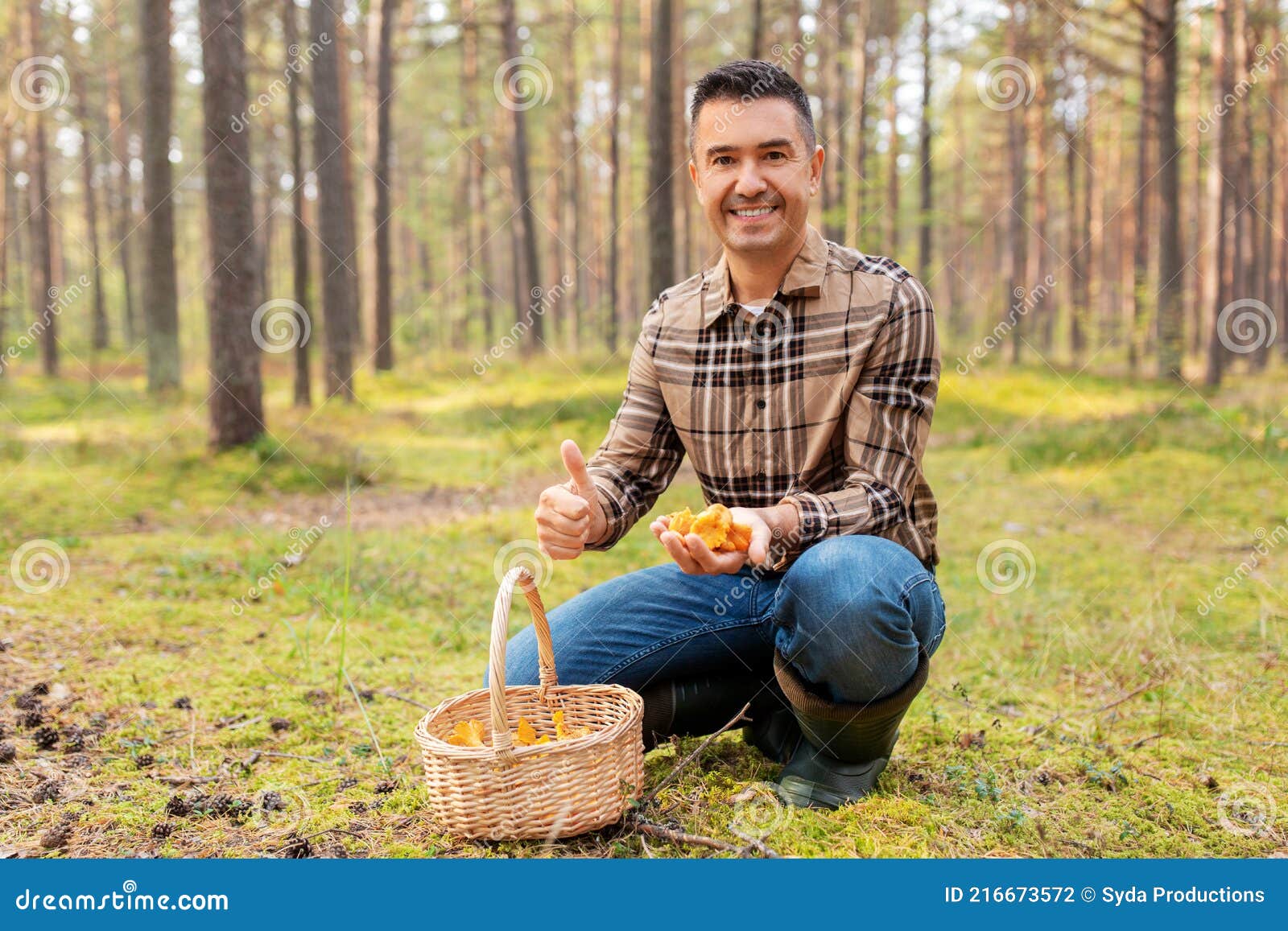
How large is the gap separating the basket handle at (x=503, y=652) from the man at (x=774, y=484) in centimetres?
14

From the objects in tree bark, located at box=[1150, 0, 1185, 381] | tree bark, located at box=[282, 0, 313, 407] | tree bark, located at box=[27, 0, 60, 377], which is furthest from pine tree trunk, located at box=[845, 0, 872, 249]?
tree bark, located at box=[27, 0, 60, 377]

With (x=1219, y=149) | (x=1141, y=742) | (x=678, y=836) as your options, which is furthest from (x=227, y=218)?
(x=1219, y=149)

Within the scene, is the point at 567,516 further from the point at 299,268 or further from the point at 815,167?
the point at 299,268

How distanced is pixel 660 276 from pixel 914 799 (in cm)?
708

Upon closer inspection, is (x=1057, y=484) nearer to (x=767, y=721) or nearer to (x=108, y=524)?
(x=767, y=721)

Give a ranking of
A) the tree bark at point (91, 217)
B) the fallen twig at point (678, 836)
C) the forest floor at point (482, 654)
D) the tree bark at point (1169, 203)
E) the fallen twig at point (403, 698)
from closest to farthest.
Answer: the fallen twig at point (678, 836)
the forest floor at point (482, 654)
the fallen twig at point (403, 698)
the tree bark at point (1169, 203)
the tree bark at point (91, 217)

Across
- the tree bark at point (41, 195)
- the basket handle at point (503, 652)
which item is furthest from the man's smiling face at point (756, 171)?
the tree bark at point (41, 195)

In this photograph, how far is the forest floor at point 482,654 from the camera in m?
2.56

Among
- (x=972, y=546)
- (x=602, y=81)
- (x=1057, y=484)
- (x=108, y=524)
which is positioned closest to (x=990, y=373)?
(x=1057, y=484)

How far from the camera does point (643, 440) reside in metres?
2.99

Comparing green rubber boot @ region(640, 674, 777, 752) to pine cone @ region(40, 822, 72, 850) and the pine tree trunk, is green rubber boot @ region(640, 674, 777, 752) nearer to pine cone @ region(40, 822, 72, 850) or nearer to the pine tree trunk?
pine cone @ region(40, 822, 72, 850)

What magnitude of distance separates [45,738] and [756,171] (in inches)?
110

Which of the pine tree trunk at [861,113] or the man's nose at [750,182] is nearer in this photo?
the man's nose at [750,182]

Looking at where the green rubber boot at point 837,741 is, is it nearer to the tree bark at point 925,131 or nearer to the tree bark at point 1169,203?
the tree bark at point 1169,203
